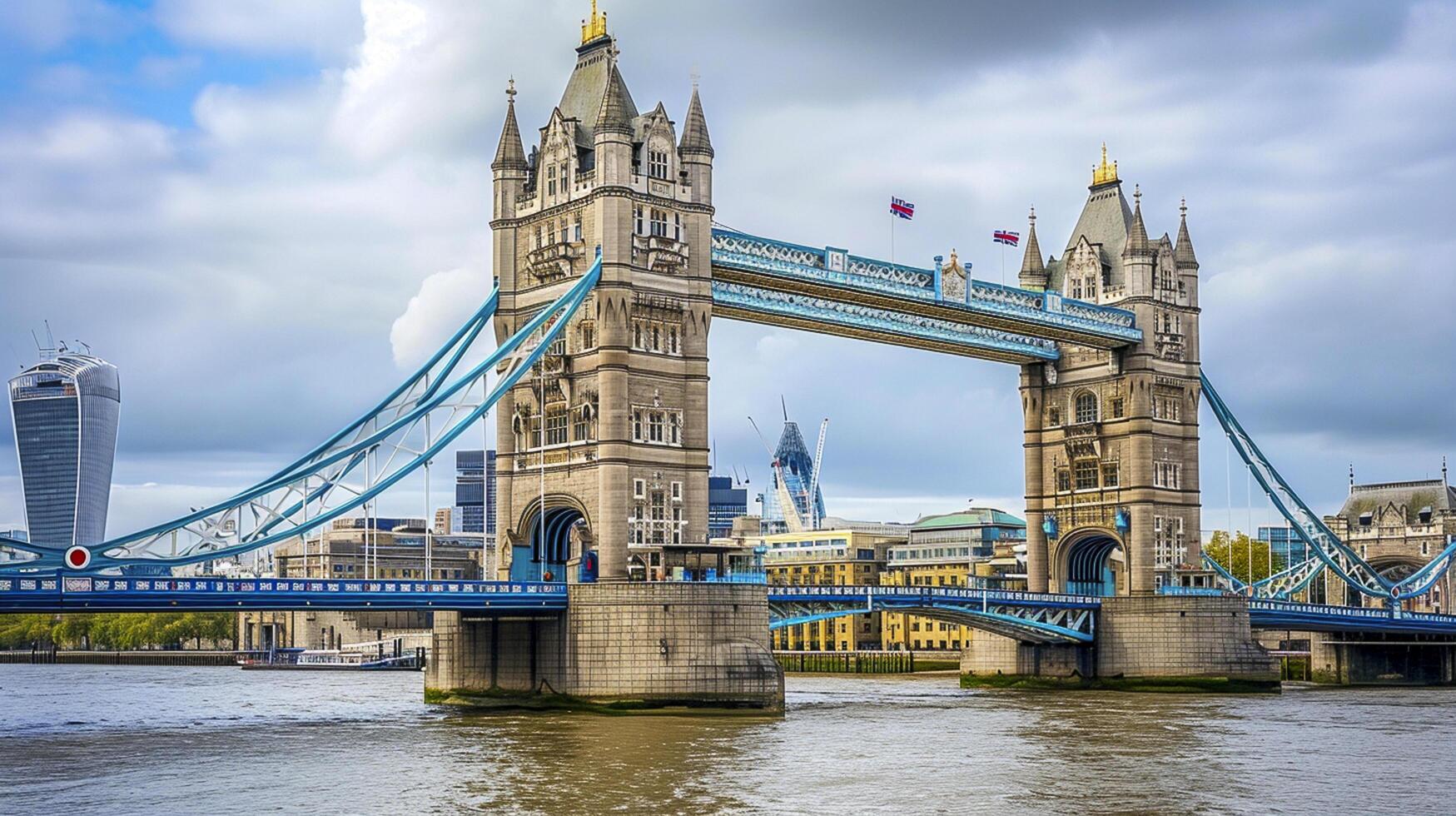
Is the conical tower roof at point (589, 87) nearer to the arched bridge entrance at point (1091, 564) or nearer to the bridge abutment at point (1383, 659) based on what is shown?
the arched bridge entrance at point (1091, 564)

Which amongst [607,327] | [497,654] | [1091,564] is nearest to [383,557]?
[1091,564]

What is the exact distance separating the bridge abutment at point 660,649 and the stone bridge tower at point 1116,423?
104ft

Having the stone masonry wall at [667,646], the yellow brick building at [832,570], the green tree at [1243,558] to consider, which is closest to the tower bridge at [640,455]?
the stone masonry wall at [667,646]

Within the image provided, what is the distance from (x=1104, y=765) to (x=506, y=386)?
26.5 meters

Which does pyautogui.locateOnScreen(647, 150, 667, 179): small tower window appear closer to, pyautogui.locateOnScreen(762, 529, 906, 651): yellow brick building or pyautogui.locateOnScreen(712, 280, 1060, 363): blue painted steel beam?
pyautogui.locateOnScreen(712, 280, 1060, 363): blue painted steel beam

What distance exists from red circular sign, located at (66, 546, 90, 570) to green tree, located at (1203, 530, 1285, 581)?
91971 mm

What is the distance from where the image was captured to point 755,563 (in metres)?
68.1

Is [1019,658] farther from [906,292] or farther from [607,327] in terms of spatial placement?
[607,327]

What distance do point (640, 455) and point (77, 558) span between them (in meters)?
20.9

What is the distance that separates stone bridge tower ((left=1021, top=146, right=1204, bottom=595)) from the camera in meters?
90.9

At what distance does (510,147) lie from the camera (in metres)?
71.9

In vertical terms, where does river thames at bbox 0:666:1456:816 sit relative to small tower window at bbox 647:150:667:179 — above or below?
below

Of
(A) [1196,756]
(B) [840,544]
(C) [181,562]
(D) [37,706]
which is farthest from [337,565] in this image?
(A) [1196,756]

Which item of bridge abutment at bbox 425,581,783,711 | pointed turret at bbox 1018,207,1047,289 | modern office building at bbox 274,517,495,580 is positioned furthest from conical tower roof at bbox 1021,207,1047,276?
modern office building at bbox 274,517,495,580
